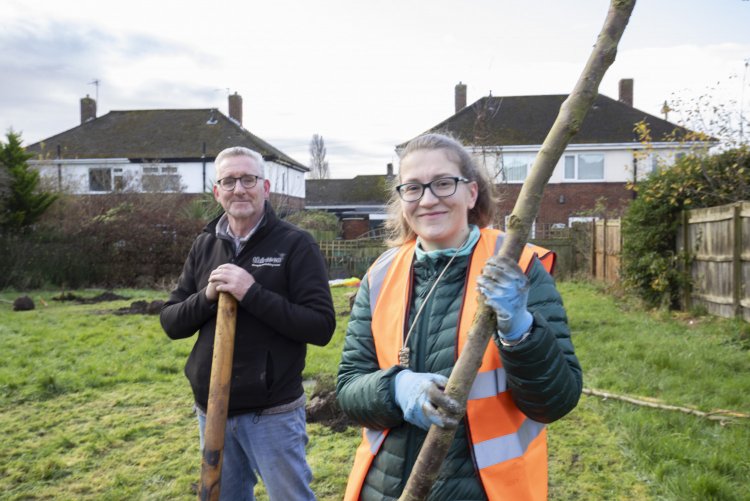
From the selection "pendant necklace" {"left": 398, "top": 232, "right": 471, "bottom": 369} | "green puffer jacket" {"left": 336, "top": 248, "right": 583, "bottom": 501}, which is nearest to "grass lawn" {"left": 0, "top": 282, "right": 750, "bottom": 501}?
"green puffer jacket" {"left": 336, "top": 248, "right": 583, "bottom": 501}

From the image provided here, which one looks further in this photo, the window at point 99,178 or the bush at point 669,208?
the window at point 99,178

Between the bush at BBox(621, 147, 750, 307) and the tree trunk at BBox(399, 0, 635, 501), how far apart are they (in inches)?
371

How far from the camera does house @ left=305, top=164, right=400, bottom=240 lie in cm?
3425

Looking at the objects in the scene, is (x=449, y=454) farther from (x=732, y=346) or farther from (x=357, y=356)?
(x=732, y=346)

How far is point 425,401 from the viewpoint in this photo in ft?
5.69

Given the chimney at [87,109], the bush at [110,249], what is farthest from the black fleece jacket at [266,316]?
the chimney at [87,109]

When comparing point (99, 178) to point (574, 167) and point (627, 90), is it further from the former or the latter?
point (627, 90)

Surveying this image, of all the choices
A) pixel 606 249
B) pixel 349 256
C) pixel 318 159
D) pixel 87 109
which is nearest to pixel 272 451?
pixel 606 249

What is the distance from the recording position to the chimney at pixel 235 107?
3368cm

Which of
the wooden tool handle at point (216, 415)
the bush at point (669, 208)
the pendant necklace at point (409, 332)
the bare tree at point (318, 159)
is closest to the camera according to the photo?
the pendant necklace at point (409, 332)

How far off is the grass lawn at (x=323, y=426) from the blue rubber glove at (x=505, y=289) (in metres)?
2.95

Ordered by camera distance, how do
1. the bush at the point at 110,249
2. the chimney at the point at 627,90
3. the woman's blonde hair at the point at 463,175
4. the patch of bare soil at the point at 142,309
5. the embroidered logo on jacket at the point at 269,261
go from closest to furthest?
the woman's blonde hair at the point at 463,175
the embroidered logo on jacket at the point at 269,261
the patch of bare soil at the point at 142,309
the bush at the point at 110,249
the chimney at the point at 627,90

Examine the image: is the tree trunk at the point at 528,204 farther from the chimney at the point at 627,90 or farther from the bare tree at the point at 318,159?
the bare tree at the point at 318,159

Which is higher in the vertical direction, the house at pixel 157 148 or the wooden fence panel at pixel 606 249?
the house at pixel 157 148
